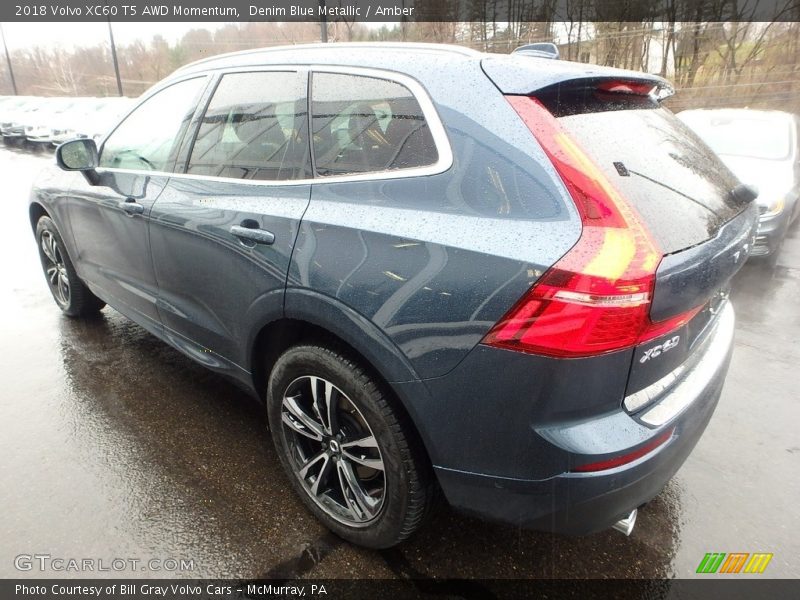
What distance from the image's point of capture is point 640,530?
217 cm

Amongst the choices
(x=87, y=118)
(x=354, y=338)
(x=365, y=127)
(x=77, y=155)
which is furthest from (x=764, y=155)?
(x=87, y=118)

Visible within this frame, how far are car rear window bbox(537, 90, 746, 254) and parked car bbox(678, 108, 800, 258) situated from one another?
353cm

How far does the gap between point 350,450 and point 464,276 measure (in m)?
0.90

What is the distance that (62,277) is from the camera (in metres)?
4.13

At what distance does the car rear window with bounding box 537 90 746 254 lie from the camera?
154cm

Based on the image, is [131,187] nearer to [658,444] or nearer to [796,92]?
[658,444]

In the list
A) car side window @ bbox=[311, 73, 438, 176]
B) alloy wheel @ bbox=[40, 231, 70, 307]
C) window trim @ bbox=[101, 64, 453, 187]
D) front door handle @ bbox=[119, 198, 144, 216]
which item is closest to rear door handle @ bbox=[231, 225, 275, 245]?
window trim @ bbox=[101, 64, 453, 187]

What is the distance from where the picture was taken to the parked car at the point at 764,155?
509cm

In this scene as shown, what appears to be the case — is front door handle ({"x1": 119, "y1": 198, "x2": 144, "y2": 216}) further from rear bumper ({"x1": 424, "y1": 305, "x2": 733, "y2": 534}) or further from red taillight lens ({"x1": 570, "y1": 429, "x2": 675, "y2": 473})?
red taillight lens ({"x1": 570, "y1": 429, "x2": 675, "y2": 473})

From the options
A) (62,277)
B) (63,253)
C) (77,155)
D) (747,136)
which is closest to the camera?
(77,155)

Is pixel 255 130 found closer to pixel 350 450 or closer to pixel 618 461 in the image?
pixel 350 450

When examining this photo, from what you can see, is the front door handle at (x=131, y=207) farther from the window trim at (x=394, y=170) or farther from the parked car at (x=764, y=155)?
the parked car at (x=764, y=155)

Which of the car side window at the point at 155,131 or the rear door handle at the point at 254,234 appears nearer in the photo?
the rear door handle at the point at 254,234

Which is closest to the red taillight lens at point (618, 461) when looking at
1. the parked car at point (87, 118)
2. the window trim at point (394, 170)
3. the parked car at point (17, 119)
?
the window trim at point (394, 170)
